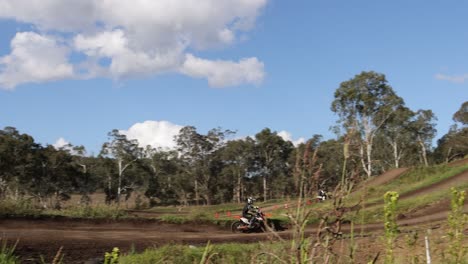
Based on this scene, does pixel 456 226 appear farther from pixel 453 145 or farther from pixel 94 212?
pixel 453 145

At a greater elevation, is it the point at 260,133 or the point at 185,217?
the point at 260,133

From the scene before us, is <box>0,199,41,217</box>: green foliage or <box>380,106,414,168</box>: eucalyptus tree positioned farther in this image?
<box>380,106,414,168</box>: eucalyptus tree

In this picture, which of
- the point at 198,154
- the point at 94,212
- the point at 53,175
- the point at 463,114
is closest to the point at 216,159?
the point at 198,154

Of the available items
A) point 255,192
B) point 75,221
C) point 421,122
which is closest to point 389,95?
point 421,122

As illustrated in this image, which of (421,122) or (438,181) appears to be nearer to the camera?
(438,181)

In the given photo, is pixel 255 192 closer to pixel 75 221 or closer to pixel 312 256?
pixel 75 221

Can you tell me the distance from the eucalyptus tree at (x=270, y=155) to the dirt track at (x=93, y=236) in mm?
52585

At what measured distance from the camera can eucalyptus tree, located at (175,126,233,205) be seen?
76500 mm

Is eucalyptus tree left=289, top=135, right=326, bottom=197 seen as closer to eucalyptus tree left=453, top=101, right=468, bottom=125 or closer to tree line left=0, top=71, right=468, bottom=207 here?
tree line left=0, top=71, right=468, bottom=207

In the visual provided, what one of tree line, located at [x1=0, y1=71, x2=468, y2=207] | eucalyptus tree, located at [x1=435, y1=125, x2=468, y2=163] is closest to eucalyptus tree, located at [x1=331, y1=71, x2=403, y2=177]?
tree line, located at [x1=0, y1=71, x2=468, y2=207]

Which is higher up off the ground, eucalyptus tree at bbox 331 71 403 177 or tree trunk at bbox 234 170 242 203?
eucalyptus tree at bbox 331 71 403 177

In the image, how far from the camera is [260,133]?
75500 millimetres

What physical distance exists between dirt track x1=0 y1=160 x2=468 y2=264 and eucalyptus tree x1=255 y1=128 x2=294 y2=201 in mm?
52585

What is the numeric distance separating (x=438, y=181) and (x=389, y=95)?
30344 millimetres
